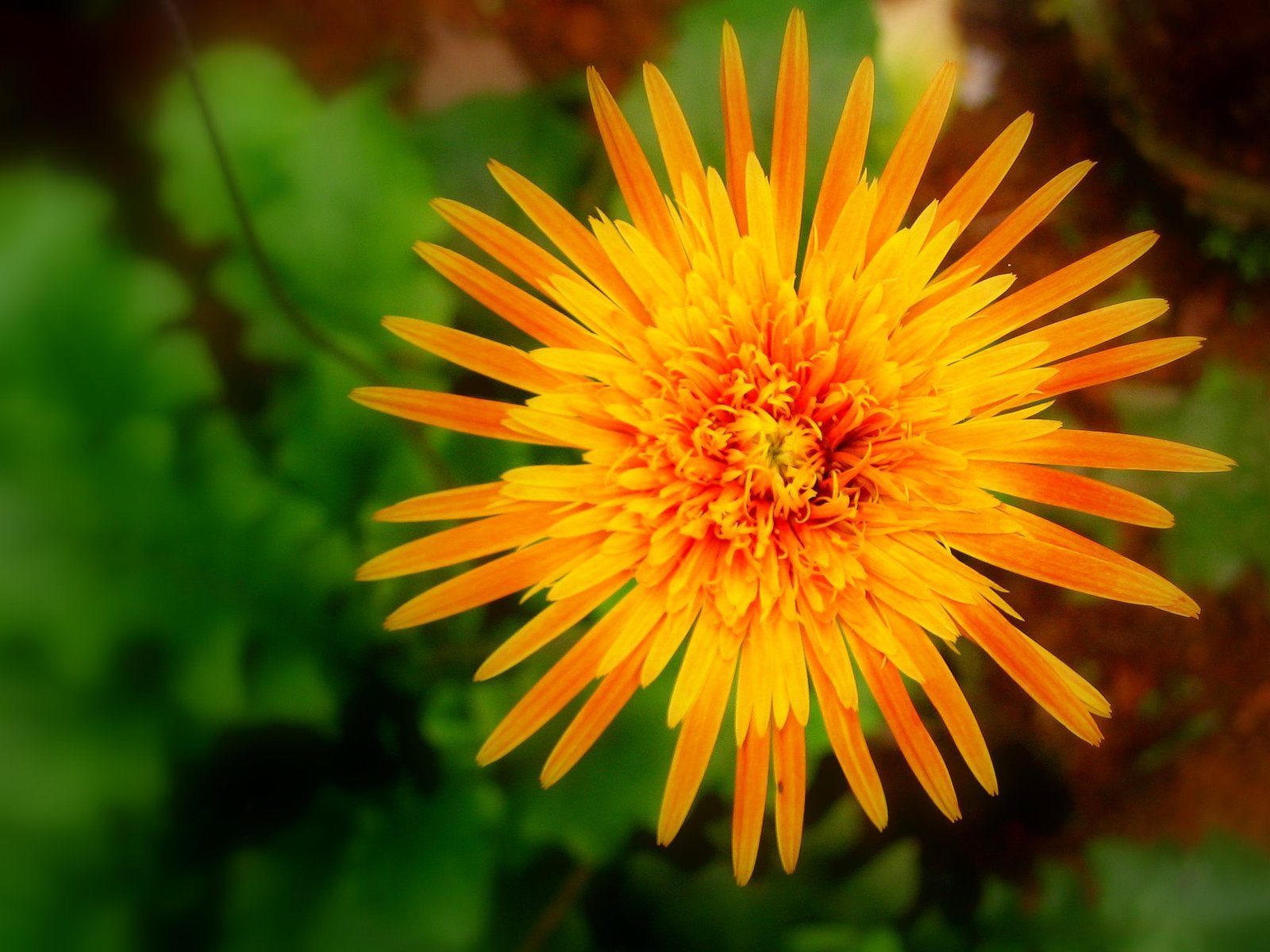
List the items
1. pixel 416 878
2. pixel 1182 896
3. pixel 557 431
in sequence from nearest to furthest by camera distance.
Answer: pixel 557 431, pixel 416 878, pixel 1182 896

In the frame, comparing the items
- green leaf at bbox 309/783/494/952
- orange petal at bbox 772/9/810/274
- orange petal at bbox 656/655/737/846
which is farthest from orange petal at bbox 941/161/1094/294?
green leaf at bbox 309/783/494/952

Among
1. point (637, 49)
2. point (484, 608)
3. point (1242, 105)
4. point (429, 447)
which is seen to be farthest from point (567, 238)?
point (1242, 105)

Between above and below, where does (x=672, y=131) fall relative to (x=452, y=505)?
above

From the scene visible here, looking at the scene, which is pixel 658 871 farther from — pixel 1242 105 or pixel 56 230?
pixel 1242 105

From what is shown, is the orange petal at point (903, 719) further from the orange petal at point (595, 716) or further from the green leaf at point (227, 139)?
the green leaf at point (227, 139)

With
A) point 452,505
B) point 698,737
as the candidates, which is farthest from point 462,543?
point 698,737

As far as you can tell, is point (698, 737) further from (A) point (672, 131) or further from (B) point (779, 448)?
(A) point (672, 131)

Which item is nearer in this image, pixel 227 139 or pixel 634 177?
pixel 634 177
